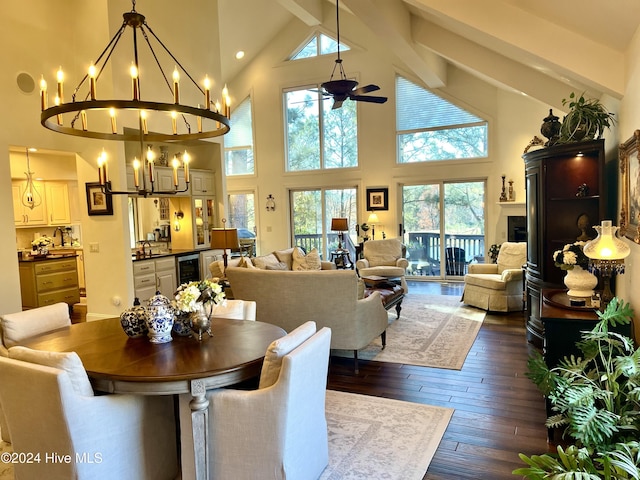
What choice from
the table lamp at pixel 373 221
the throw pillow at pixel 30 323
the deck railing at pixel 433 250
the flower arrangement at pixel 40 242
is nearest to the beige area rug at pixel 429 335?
the deck railing at pixel 433 250

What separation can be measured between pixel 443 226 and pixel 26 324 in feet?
26.0

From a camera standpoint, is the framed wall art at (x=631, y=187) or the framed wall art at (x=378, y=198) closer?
A: the framed wall art at (x=631, y=187)

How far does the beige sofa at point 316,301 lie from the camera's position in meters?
3.98

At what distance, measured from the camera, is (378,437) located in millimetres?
2914

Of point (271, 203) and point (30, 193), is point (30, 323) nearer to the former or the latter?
point (30, 193)

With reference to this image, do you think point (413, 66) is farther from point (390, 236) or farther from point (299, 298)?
point (299, 298)

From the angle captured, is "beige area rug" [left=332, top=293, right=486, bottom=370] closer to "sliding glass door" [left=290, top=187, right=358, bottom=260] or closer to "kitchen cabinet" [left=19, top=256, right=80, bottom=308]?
"sliding glass door" [left=290, top=187, right=358, bottom=260]

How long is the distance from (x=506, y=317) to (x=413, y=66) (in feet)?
14.5

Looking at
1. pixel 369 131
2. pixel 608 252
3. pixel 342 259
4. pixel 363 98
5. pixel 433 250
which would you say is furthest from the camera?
pixel 369 131

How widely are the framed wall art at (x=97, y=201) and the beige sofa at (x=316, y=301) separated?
2749 mm

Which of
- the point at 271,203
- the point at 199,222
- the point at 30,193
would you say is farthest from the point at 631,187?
the point at 30,193

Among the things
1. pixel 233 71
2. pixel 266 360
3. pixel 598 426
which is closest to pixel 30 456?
pixel 266 360

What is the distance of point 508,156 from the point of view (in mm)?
8367

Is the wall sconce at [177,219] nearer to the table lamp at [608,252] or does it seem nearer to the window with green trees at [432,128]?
the window with green trees at [432,128]
